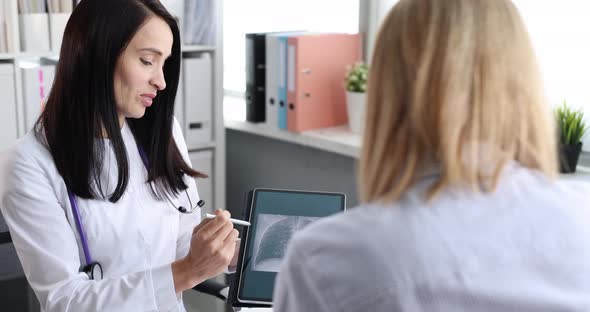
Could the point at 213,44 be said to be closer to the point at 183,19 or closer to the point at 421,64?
the point at 183,19

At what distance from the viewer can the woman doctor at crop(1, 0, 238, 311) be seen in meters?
1.41

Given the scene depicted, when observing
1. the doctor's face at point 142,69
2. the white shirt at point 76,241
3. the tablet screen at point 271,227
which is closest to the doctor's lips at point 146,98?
the doctor's face at point 142,69

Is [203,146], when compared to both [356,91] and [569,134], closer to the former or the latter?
[356,91]

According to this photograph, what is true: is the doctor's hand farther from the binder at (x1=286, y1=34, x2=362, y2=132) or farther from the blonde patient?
the binder at (x1=286, y1=34, x2=362, y2=132)

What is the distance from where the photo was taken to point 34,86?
8.30 ft

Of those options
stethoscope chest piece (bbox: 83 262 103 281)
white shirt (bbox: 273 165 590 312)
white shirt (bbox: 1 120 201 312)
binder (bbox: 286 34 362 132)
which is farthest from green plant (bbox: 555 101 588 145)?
white shirt (bbox: 273 165 590 312)

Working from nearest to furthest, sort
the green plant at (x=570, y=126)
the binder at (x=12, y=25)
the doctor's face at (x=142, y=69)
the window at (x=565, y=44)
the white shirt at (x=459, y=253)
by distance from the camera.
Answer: the white shirt at (x=459, y=253) → the doctor's face at (x=142, y=69) → the green plant at (x=570, y=126) → the window at (x=565, y=44) → the binder at (x=12, y=25)

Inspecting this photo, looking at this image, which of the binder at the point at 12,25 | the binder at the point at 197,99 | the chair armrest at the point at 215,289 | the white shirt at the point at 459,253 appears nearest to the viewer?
the white shirt at the point at 459,253

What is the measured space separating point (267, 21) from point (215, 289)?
1.63 metres

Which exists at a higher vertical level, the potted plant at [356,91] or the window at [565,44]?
the window at [565,44]

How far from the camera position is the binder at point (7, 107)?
97.0 inches

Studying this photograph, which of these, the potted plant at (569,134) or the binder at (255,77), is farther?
the binder at (255,77)

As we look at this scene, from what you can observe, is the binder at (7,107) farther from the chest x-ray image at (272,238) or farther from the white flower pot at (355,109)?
the chest x-ray image at (272,238)

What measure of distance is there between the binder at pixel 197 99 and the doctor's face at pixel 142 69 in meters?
1.24
